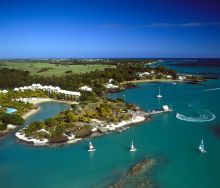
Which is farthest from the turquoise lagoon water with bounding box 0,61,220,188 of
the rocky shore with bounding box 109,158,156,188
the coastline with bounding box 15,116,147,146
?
the coastline with bounding box 15,116,147,146

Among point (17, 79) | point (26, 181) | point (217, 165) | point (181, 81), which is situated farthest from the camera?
point (181, 81)

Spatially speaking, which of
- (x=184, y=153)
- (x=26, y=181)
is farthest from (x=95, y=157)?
(x=184, y=153)

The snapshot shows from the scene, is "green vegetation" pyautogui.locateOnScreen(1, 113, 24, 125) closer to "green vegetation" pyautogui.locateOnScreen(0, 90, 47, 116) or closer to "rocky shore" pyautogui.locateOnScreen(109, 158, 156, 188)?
"green vegetation" pyautogui.locateOnScreen(0, 90, 47, 116)

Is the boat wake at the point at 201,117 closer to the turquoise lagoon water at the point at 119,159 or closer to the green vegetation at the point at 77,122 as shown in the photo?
the turquoise lagoon water at the point at 119,159

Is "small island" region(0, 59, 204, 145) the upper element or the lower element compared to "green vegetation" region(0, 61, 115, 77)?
lower

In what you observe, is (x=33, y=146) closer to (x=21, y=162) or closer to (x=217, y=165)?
(x=21, y=162)

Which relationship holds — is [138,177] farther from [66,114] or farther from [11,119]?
[11,119]

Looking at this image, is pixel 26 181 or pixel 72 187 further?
pixel 26 181

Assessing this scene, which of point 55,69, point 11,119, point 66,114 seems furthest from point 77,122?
point 55,69

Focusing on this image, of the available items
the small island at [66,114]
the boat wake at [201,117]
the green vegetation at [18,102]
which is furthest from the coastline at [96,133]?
the green vegetation at [18,102]
